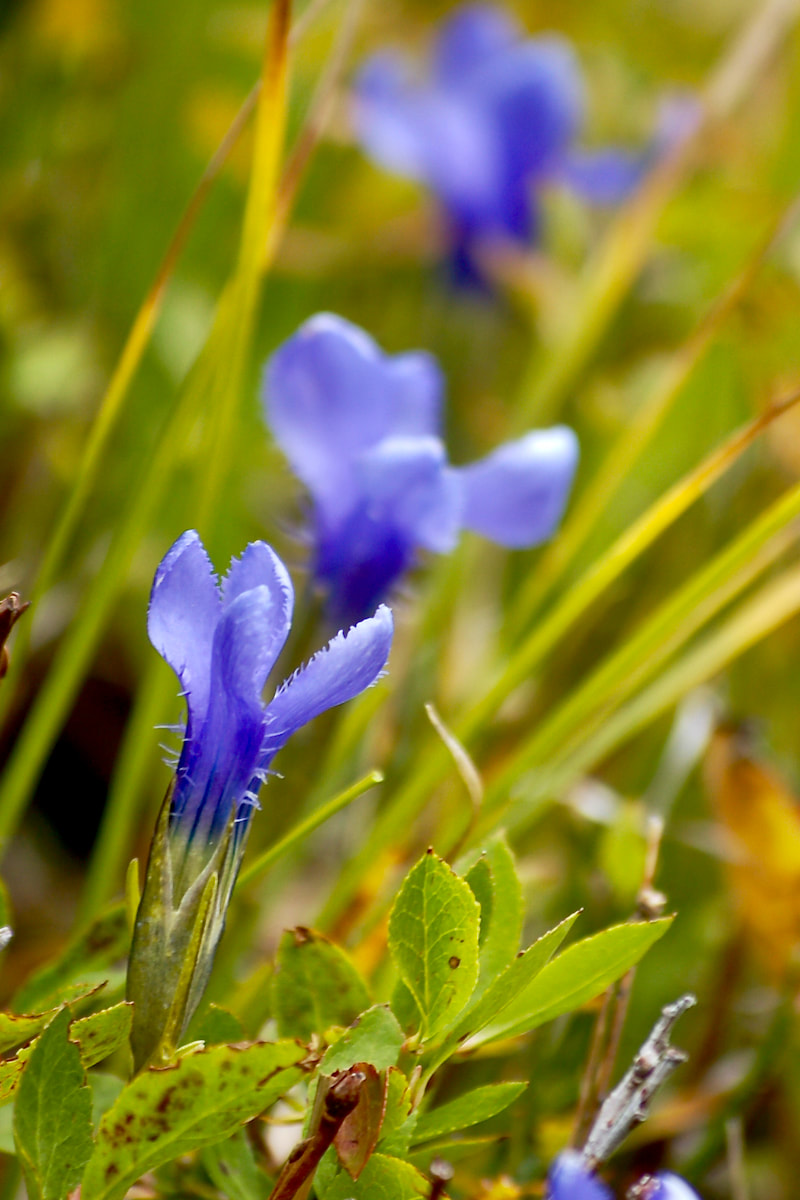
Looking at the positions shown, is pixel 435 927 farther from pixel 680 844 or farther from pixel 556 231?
pixel 556 231

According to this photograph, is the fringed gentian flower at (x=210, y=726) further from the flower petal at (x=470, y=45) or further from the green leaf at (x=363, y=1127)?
the flower petal at (x=470, y=45)

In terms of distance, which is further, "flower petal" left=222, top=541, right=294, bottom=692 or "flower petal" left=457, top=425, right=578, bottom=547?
"flower petal" left=457, top=425, right=578, bottom=547

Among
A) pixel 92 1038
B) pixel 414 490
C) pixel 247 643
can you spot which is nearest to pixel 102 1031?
pixel 92 1038

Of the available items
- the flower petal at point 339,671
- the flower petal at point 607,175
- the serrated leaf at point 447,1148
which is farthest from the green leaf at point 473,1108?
the flower petal at point 607,175

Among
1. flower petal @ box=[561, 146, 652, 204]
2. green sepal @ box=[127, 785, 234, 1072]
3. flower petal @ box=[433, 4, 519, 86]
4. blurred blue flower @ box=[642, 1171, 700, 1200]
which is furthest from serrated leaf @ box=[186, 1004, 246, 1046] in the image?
flower petal @ box=[433, 4, 519, 86]

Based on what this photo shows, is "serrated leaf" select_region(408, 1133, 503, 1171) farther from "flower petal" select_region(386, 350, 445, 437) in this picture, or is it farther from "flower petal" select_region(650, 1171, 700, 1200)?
"flower petal" select_region(386, 350, 445, 437)
